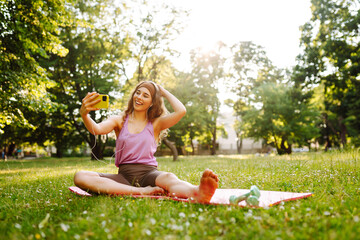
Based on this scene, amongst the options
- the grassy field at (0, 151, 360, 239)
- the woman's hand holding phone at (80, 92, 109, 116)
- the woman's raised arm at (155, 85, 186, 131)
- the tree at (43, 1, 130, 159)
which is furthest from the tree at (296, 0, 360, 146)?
the woman's hand holding phone at (80, 92, 109, 116)

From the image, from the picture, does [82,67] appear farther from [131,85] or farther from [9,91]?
[9,91]

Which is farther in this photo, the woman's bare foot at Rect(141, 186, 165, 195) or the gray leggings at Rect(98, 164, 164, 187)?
the gray leggings at Rect(98, 164, 164, 187)

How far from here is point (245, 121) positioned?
2288cm

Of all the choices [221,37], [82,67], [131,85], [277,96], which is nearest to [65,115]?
[82,67]

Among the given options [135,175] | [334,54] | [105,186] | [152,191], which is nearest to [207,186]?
[152,191]

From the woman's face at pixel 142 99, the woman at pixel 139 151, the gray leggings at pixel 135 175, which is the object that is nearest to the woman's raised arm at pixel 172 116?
the woman at pixel 139 151

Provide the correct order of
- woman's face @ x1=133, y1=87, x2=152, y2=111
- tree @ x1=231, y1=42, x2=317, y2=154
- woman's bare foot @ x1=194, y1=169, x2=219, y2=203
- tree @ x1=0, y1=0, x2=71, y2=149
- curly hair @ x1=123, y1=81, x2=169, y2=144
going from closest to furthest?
woman's bare foot @ x1=194, y1=169, x2=219, y2=203 < woman's face @ x1=133, y1=87, x2=152, y2=111 < curly hair @ x1=123, y1=81, x2=169, y2=144 < tree @ x1=0, y1=0, x2=71, y2=149 < tree @ x1=231, y1=42, x2=317, y2=154

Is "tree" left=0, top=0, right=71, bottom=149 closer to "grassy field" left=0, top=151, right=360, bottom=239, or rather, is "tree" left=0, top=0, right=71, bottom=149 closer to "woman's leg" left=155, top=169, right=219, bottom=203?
"grassy field" left=0, top=151, right=360, bottom=239

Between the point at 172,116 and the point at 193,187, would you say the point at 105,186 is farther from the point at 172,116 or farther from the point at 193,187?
the point at 172,116

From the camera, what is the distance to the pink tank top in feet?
13.7

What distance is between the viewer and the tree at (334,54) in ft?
67.8

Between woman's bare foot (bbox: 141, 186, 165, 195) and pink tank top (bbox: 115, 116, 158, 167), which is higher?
pink tank top (bbox: 115, 116, 158, 167)

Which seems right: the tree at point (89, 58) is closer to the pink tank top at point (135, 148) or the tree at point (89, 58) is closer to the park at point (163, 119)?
the park at point (163, 119)

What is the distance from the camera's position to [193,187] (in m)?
3.46
